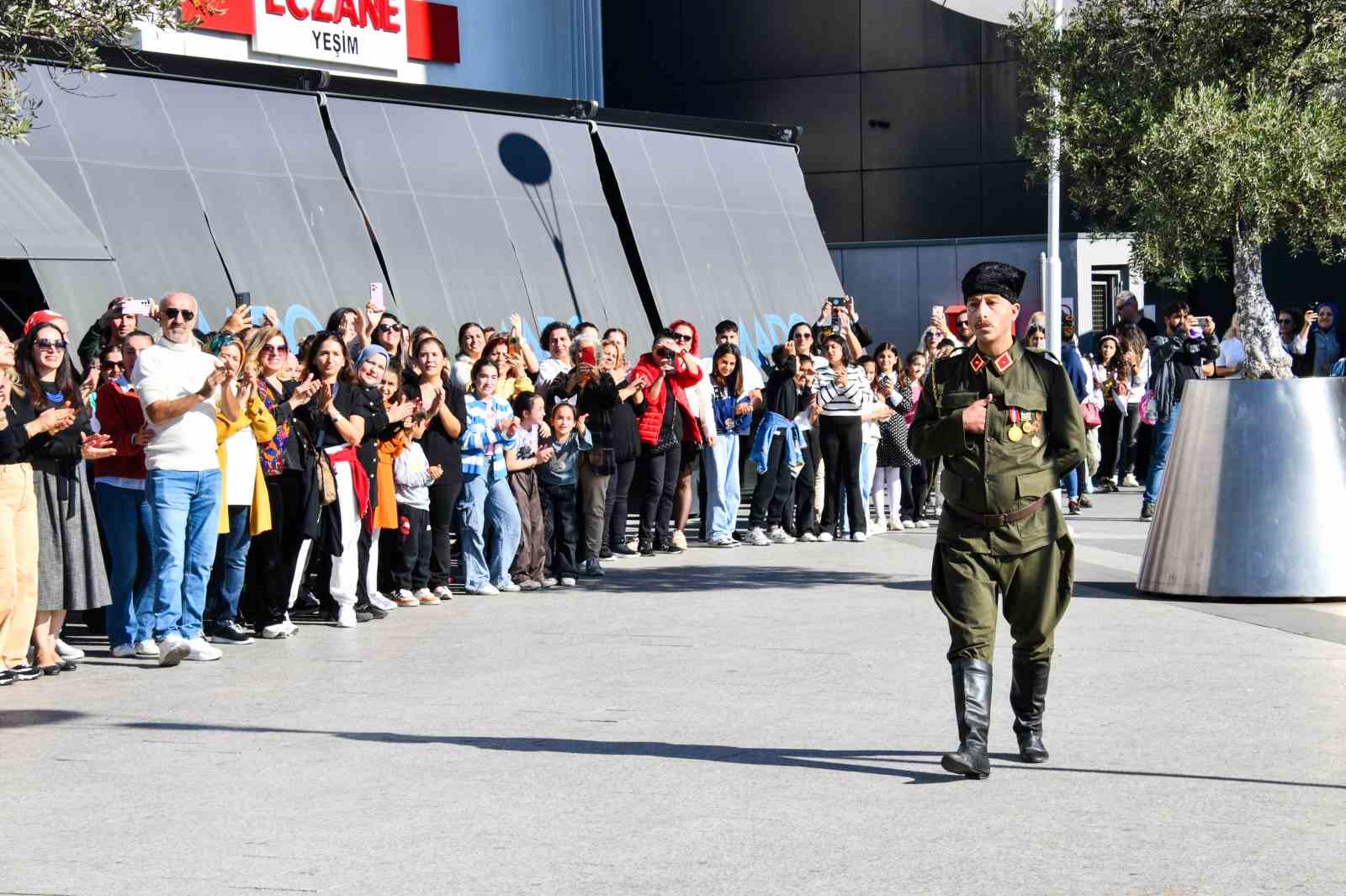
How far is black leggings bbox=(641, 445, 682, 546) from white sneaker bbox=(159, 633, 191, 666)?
6.11 meters

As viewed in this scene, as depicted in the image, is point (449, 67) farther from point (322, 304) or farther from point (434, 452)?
point (434, 452)

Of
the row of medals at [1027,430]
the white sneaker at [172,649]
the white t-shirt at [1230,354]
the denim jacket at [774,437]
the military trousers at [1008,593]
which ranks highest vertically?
the white t-shirt at [1230,354]

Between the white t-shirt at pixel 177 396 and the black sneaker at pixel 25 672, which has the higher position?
the white t-shirt at pixel 177 396

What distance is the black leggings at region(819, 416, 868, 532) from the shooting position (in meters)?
16.6

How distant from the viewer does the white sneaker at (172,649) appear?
9.86 m

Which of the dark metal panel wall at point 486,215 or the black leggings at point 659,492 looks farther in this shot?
the dark metal panel wall at point 486,215

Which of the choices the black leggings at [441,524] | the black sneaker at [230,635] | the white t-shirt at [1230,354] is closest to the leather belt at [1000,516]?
the black sneaker at [230,635]

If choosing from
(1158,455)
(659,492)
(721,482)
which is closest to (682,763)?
(659,492)

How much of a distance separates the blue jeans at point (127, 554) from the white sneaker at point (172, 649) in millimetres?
378

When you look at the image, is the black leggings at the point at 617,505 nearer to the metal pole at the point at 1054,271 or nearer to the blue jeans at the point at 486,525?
the blue jeans at the point at 486,525

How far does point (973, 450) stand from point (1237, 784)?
158cm

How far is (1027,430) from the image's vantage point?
735cm

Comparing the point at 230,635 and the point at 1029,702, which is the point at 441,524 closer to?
the point at 230,635

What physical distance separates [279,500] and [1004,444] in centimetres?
536
